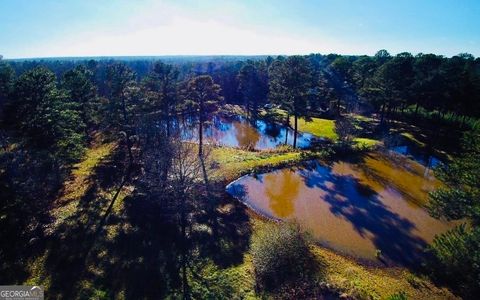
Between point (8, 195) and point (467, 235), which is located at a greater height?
point (467, 235)

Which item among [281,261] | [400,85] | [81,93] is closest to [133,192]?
[281,261]

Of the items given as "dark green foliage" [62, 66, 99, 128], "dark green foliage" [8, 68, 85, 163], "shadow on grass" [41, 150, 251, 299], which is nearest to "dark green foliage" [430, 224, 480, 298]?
"shadow on grass" [41, 150, 251, 299]

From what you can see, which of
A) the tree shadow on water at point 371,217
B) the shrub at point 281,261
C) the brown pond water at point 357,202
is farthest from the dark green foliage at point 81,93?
the shrub at point 281,261

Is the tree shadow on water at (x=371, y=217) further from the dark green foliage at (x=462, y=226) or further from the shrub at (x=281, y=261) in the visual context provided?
the shrub at (x=281, y=261)

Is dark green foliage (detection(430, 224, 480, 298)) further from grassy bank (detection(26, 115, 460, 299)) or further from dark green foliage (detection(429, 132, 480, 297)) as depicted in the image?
grassy bank (detection(26, 115, 460, 299))

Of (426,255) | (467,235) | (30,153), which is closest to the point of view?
(467,235)

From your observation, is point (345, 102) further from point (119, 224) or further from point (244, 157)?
point (119, 224)

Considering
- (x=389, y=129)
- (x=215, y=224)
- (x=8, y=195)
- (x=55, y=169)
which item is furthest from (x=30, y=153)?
(x=389, y=129)
